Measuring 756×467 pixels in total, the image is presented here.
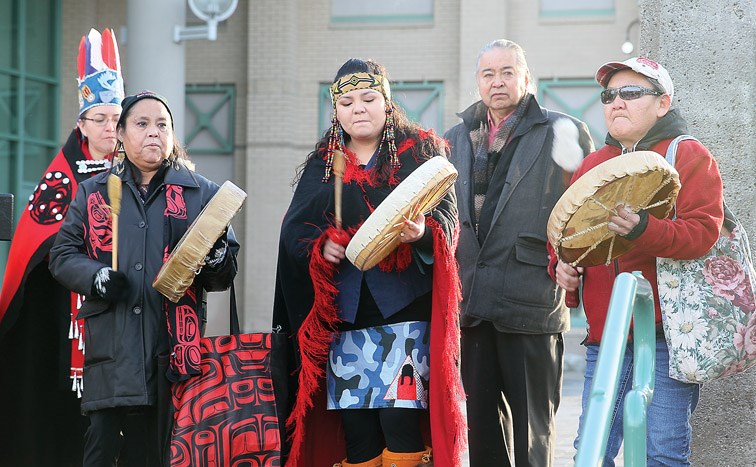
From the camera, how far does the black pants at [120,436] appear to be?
4391 mm

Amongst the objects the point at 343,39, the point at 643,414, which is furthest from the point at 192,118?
the point at 643,414

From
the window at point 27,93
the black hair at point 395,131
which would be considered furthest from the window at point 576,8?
the black hair at point 395,131

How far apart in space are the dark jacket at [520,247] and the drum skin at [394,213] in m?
0.88

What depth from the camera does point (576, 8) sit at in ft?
47.3

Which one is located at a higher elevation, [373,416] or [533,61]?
[533,61]

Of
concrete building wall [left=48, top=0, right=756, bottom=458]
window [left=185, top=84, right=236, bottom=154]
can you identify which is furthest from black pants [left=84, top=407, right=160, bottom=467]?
window [left=185, top=84, right=236, bottom=154]

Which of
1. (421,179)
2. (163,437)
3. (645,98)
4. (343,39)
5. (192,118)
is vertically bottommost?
(163,437)

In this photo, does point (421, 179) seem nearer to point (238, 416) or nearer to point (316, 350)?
point (316, 350)

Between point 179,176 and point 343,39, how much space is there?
10705 mm

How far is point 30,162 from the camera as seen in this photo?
41.2ft

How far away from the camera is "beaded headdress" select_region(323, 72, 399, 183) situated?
169 inches

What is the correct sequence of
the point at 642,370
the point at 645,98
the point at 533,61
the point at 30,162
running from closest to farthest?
the point at 642,370
the point at 645,98
the point at 30,162
the point at 533,61

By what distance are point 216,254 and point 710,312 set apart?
185 cm

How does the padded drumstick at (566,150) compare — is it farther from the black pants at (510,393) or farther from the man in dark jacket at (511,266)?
the black pants at (510,393)
